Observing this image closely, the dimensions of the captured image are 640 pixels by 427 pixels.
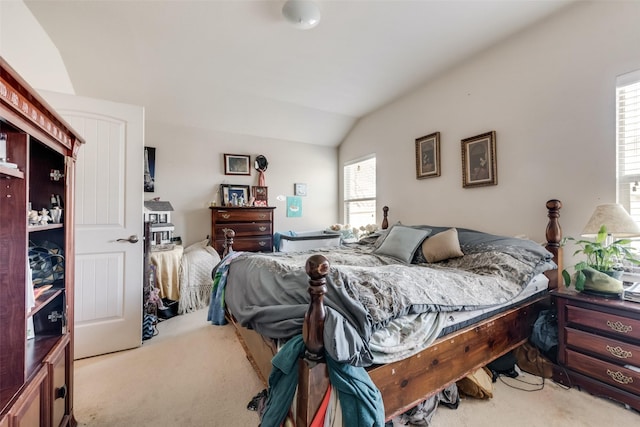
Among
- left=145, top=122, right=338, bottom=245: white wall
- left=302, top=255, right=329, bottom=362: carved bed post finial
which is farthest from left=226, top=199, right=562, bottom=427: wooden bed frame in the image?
left=145, top=122, right=338, bottom=245: white wall

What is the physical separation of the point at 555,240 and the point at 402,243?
1136mm

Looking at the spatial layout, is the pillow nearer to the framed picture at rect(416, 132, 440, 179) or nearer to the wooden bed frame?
the wooden bed frame

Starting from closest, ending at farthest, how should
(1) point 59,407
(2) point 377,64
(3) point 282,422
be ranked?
1. (3) point 282,422
2. (1) point 59,407
3. (2) point 377,64


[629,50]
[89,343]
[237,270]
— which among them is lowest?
[89,343]

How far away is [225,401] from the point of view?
1.60 meters

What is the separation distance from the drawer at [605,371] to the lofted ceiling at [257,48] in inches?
100

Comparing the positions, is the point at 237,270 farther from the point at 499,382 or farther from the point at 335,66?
the point at 335,66

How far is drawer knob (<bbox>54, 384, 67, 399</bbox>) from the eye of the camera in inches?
46.8

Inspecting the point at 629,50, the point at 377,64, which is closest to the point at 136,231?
the point at 377,64

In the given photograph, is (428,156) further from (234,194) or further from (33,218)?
(33,218)

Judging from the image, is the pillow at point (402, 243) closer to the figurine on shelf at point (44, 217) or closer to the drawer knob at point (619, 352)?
the drawer knob at point (619, 352)

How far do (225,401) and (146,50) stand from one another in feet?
10.2

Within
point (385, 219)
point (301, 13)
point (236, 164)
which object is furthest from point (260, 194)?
point (301, 13)

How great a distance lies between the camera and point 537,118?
7.39 feet
